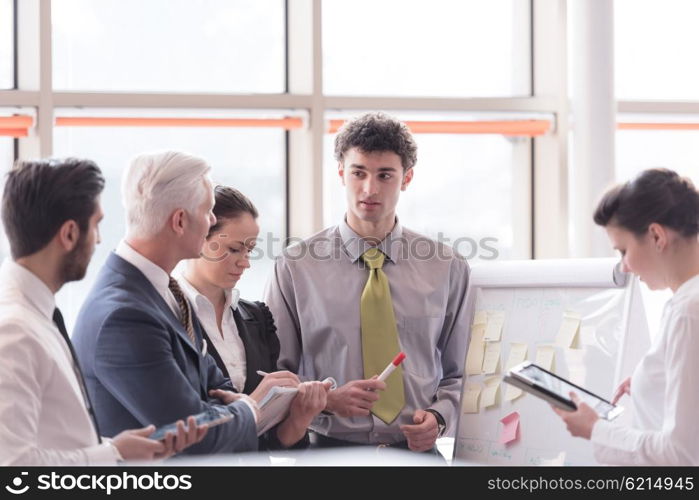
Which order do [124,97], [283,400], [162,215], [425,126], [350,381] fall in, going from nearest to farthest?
[162,215] → [283,400] → [350,381] → [124,97] → [425,126]

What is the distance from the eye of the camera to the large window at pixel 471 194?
4.57m

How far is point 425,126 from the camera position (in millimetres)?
4328

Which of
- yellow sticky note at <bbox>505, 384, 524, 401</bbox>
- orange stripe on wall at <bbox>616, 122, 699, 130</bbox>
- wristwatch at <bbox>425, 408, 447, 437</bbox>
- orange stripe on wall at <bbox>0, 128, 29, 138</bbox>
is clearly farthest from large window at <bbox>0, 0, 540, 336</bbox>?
yellow sticky note at <bbox>505, 384, 524, 401</bbox>

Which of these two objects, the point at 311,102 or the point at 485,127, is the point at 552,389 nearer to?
the point at 311,102

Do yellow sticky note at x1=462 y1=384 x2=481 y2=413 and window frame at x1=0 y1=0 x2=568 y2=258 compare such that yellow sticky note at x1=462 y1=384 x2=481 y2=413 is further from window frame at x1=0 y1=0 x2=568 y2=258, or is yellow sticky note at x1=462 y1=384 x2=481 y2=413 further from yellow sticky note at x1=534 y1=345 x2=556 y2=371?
window frame at x1=0 y1=0 x2=568 y2=258

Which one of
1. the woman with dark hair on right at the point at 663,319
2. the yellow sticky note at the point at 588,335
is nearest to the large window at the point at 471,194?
the yellow sticky note at the point at 588,335

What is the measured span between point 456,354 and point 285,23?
2036 mm

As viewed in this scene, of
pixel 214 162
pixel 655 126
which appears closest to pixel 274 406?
pixel 214 162

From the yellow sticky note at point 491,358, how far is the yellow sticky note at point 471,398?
0.07 m

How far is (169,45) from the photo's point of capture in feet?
14.0

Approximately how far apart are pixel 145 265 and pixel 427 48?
2.74 metres

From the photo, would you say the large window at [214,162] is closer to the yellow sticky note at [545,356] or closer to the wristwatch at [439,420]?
the wristwatch at [439,420]
